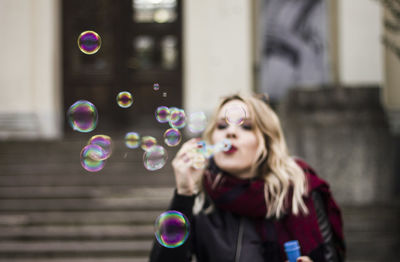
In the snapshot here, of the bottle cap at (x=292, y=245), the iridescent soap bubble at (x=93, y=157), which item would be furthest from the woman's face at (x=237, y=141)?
the iridescent soap bubble at (x=93, y=157)

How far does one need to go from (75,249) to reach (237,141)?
3261mm

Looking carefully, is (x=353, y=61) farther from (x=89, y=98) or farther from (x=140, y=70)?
(x=89, y=98)

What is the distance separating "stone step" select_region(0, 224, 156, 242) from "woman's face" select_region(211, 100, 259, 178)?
3.07 m

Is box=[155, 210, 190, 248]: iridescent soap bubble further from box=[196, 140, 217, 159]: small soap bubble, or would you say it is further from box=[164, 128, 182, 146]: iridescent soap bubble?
box=[164, 128, 182, 146]: iridescent soap bubble

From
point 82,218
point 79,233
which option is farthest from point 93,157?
point 82,218

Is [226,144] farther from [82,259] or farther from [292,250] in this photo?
[82,259]

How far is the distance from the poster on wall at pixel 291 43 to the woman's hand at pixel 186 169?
648 cm

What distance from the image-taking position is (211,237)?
6.12 feet

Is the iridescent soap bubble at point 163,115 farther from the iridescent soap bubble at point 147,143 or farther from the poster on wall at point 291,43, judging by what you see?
the poster on wall at point 291,43

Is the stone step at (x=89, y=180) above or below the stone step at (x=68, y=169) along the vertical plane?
below

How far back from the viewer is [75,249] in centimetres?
453

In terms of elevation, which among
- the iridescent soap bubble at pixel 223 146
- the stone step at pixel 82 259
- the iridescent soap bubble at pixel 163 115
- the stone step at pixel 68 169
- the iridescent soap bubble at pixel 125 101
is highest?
the iridescent soap bubble at pixel 125 101

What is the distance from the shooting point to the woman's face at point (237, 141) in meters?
1.92

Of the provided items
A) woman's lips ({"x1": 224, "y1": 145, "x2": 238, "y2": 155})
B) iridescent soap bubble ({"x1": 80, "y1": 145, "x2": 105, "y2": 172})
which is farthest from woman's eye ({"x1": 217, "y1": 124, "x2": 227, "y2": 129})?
iridescent soap bubble ({"x1": 80, "y1": 145, "x2": 105, "y2": 172})
